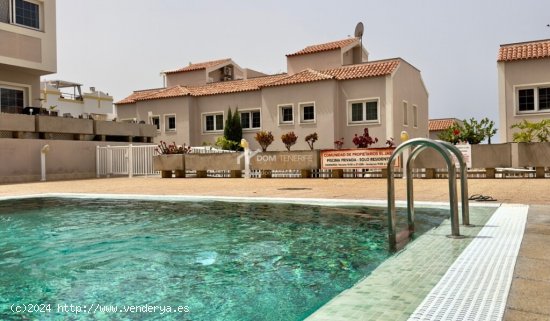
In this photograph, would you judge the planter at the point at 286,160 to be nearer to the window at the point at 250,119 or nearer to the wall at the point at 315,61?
the window at the point at 250,119

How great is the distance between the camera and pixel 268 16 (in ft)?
65.7

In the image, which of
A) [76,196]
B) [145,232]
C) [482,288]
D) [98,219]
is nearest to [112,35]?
[76,196]

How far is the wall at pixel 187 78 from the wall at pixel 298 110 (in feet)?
30.4

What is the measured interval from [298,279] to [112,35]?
19123mm

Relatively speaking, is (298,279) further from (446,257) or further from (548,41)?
(548,41)

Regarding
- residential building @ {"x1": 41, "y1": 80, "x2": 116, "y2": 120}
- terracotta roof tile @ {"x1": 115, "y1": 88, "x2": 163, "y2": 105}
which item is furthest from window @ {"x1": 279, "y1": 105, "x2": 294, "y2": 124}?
residential building @ {"x1": 41, "y1": 80, "x2": 116, "y2": 120}

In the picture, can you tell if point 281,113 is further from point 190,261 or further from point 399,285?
point 399,285

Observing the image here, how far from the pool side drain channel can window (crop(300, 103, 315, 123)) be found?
26.3 meters

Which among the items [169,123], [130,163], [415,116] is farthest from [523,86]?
[169,123]

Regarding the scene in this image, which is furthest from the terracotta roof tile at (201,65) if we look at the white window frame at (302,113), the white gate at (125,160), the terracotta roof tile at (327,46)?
the white gate at (125,160)

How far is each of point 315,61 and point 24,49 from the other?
1890 cm

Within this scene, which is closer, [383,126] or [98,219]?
[98,219]

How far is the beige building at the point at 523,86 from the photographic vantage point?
81.6ft

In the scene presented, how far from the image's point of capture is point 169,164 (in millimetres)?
21969
